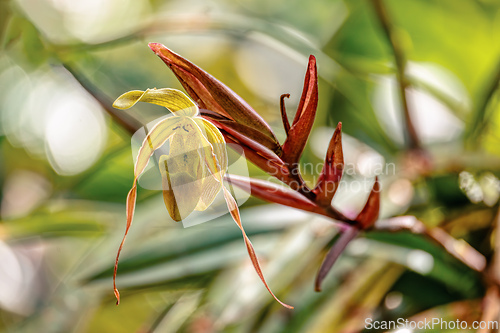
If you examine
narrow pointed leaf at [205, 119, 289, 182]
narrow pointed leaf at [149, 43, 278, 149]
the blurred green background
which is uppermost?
narrow pointed leaf at [149, 43, 278, 149]

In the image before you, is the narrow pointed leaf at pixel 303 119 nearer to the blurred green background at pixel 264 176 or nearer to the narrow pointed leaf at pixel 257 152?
A: the narrow pointed leaf at pixel 257 152

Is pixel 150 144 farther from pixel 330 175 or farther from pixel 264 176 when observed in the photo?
pixel 264 176

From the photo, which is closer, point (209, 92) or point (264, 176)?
point (209, 92)

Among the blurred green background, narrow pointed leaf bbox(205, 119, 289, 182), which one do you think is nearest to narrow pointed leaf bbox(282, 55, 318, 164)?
narrow pointed leaf bbox(205, 119, 289, 182)

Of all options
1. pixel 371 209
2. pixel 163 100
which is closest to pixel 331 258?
pixel 371 209

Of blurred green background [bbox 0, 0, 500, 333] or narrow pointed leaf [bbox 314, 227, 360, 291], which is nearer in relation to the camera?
narrow pointed leaf [bbox 314, 227, 360, 291]

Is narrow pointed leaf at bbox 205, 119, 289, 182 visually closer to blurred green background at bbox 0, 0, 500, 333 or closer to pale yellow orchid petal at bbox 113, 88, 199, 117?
pale yellow orchid petal at bbox 113, 88, 199, 117

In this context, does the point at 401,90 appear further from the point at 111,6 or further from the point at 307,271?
the point at 111,6

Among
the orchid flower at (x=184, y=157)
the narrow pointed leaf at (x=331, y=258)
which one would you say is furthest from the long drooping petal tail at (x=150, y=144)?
the narrow pointed leaf at (x=331, y=258)
